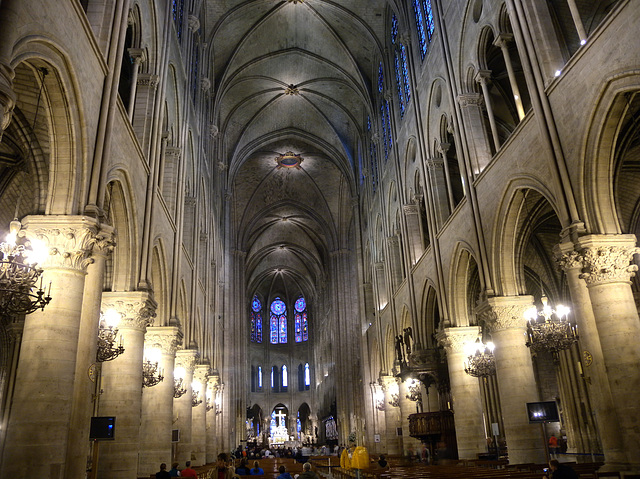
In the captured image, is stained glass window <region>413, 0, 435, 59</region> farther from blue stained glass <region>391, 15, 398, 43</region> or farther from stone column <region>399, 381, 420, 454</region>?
stone column <region>399, 381, 420, 454</region>

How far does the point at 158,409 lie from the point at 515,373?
369 inches

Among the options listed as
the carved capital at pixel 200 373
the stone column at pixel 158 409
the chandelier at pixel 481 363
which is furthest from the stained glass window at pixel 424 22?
the carved capital at pixel 200 373

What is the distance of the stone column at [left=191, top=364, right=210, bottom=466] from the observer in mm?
22656

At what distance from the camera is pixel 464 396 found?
1675 cm

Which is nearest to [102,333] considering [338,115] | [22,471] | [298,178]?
[22,471]

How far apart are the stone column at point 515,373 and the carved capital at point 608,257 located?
161 inches

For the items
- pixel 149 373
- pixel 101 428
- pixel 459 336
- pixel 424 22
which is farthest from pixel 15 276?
pixel 424 22

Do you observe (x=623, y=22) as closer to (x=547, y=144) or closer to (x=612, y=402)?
(x=547, y=144)

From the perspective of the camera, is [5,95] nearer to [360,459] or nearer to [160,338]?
[160,338]

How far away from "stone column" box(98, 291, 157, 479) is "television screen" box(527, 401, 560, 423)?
8.12 metres

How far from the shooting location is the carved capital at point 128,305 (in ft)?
40.1

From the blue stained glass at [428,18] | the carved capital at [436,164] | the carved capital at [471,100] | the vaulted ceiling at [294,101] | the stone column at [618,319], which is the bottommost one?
the stone column at [618,319]

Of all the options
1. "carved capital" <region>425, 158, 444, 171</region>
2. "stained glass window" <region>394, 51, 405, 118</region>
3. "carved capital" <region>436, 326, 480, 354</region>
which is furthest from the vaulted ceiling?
"carved capital" <region>436, 326, 480, 354</region>

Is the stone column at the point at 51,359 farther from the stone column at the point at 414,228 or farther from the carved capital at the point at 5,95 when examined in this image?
the stone column at the point at 414,228
